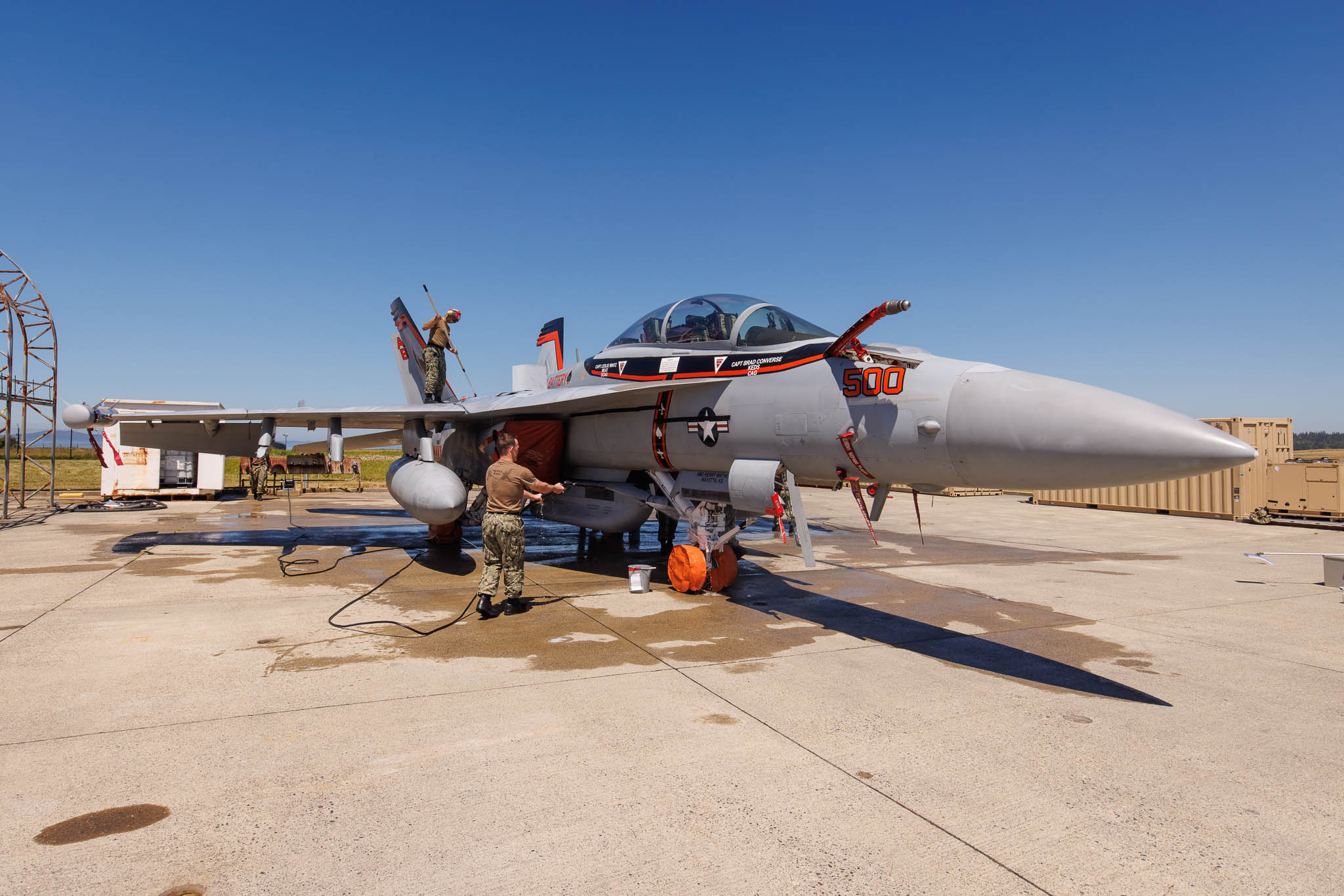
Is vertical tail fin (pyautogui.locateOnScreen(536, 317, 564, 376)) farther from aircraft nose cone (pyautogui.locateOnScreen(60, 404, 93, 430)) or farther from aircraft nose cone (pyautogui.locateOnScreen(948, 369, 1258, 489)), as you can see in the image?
aircraft nose cone (pyautogui.locateOnScreen(948, 369, 1258, 489))

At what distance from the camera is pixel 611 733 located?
3867 mm

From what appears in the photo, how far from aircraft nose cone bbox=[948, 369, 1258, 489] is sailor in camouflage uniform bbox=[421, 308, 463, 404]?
868 cm

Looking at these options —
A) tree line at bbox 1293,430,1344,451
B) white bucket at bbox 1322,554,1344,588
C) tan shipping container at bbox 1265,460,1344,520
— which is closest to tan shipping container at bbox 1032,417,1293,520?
tan shipping container at bbox 1265,460,1344,520

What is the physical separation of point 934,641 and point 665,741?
130 inches

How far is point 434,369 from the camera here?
11609 mm

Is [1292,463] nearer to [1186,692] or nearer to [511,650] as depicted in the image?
[1186,692]

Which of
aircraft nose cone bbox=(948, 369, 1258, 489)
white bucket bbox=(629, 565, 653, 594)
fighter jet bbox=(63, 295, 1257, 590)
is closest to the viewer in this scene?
aircraft nose cone bbox=(948, 369, 1258, 489)

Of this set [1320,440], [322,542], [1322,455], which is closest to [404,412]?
[322,542]

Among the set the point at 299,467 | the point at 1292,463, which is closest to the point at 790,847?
the point at 1292,463

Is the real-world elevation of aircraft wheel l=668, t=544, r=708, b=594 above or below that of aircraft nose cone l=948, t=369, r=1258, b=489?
below

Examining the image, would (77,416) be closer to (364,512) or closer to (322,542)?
(322,542)

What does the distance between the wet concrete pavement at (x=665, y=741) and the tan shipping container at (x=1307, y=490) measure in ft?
39.7

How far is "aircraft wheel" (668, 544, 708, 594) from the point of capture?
310 inches

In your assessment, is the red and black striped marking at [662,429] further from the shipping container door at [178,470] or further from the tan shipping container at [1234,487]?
the shipping container door at [178,470]
